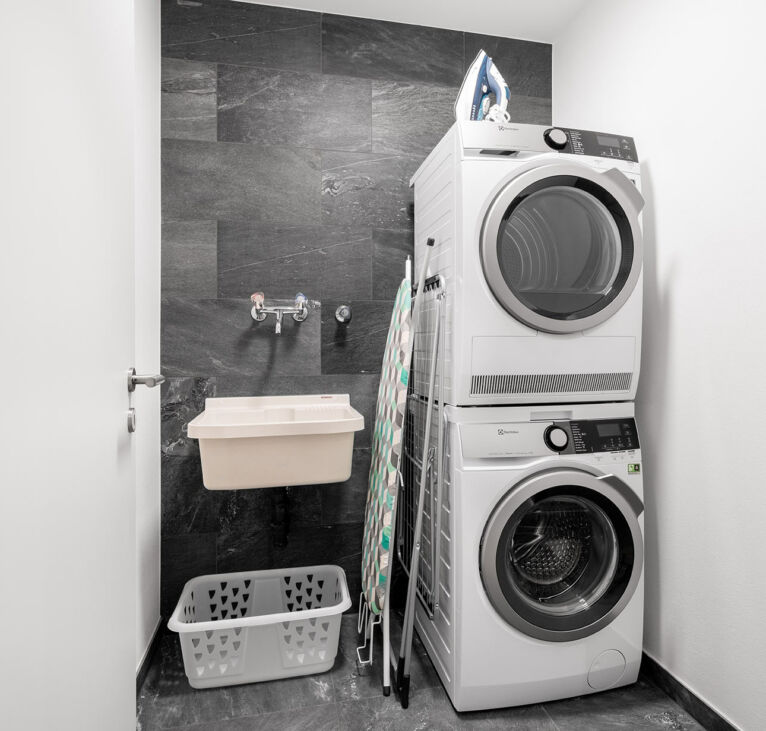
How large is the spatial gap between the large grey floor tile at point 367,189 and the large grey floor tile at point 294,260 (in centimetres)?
7

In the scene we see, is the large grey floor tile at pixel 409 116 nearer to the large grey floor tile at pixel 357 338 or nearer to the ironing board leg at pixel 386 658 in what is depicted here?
the large grey floor tile at pixel 357 338

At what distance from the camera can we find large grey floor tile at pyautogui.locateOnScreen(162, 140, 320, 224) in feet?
6.86

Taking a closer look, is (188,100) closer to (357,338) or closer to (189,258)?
(189,258)

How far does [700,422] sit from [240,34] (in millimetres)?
2285

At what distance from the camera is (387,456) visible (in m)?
1.79

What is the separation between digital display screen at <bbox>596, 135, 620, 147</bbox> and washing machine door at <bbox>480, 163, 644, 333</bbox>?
0.14 meters

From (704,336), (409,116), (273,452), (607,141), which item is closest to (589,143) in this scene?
(607,141)

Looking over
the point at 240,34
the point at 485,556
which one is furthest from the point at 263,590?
the point at 240,34

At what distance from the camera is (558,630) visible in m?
1.60

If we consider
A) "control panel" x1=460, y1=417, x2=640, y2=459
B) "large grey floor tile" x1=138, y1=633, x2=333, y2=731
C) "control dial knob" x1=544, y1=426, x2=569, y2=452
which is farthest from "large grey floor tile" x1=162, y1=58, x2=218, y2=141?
"large grey floor tile" x1=138, y1=633, x2=333, y2=731

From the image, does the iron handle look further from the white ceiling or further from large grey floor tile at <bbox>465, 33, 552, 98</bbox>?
large grey floor tile at <bbox>465, 33, 552, 98</bbox>

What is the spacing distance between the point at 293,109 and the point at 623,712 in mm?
2543

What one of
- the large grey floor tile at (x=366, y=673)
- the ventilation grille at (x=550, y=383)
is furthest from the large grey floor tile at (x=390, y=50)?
the large grey floor tile at (x=366, y=673)

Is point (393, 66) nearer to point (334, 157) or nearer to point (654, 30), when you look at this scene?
point (334, 157)
